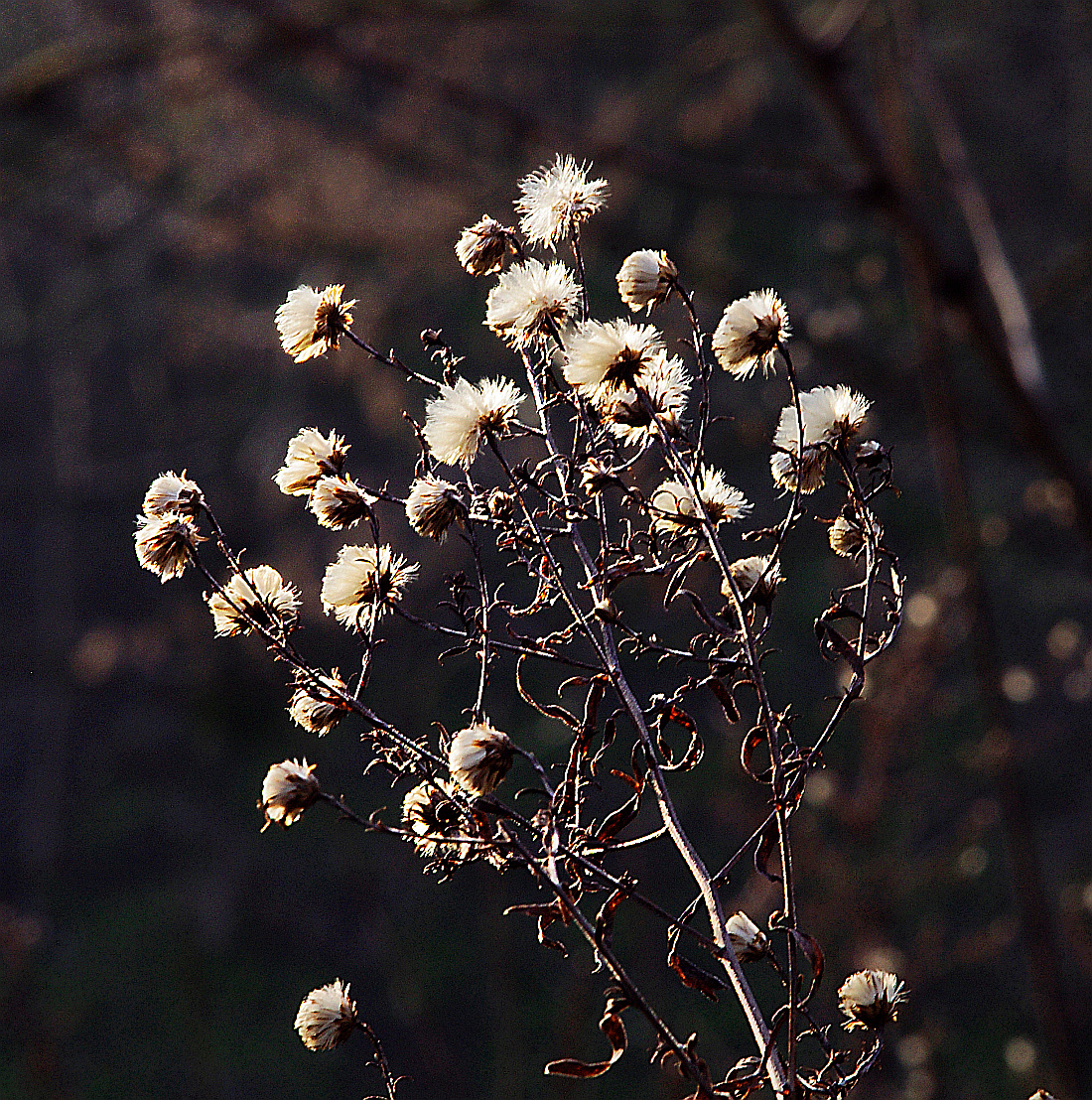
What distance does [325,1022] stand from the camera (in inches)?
25.3

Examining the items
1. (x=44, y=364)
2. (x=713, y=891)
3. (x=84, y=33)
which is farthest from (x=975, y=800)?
(x=44, y=364)

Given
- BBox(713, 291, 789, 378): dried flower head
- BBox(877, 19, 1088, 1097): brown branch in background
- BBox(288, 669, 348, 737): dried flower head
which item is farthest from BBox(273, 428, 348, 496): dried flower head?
BBox(877, 19, 1088, 1097): brown branch in background

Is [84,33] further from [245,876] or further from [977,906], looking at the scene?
[977,906]

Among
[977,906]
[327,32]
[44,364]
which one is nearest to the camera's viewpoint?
[327,32]

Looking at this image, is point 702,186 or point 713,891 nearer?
point 713,891

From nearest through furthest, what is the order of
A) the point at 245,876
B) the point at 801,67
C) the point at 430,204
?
the point at 801,67
the point at 430,204
the point at 245,876

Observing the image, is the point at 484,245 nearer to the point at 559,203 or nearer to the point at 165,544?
the point at 559,203

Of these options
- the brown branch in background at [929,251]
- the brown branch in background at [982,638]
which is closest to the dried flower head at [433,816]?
the brown branch in background at [929,251]

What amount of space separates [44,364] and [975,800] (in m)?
6.71

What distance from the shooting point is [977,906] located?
494cm

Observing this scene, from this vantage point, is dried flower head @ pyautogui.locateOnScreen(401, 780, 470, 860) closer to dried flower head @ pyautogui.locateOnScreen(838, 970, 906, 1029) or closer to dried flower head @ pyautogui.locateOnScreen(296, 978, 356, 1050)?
dried flower head @ pyautogui.locateOnScreen(296, 978, 356, 1050)

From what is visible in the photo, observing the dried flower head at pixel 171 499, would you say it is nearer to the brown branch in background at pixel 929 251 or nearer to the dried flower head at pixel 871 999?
the dried flower head at pixel 871 999

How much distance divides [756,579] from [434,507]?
0.66 ft

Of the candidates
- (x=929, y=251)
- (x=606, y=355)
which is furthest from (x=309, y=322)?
(x=929, y=251)
